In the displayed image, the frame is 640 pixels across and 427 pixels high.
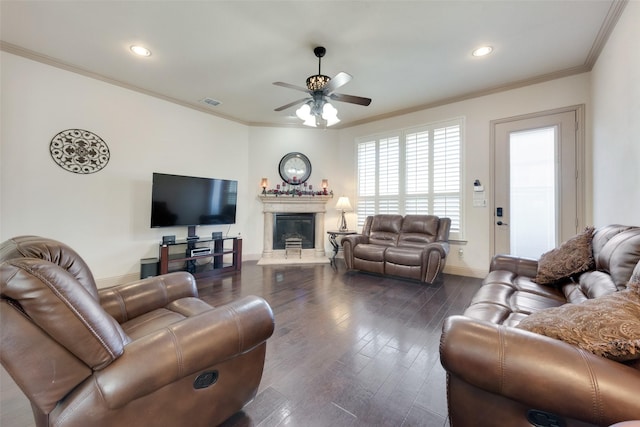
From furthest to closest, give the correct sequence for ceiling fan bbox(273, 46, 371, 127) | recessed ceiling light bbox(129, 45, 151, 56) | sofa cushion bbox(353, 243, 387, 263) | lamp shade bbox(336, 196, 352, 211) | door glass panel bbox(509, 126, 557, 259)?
lamp shade bbox(336, 196, 352, 211) → sofa cushion bbox(353, 243, 387, 263) → door glass panel bbox(509, 126, 557, 259) → recessed ceiling light bbox(129, 45, 151, 56) → ceiling fan bbox(273, 46, 371, 127)

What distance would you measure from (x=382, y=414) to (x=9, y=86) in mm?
4835

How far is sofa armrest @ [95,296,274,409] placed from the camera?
855 millimetres

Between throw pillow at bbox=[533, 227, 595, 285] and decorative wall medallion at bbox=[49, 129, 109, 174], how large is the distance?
17.1 feet

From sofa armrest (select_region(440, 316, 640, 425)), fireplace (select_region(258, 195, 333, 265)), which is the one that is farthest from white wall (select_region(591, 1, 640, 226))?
fireplace (select_region(258, 195, 333, 265))

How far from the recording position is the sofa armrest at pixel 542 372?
730 mm

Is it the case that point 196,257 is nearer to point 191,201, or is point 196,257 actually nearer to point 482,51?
point 191,201

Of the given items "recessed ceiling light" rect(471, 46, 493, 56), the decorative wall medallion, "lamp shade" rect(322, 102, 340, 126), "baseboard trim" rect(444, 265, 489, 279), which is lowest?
"baseboard trim" rect(444, 265, 489, 279)

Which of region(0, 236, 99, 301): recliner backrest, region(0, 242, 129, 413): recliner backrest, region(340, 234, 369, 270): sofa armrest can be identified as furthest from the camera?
region(340, 234, 369, 270): sofa armrest

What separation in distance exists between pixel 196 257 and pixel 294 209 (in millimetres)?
2146

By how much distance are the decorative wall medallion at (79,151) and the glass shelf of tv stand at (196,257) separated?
1.38 m

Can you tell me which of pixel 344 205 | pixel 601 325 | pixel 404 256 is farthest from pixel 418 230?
pixel 601 325

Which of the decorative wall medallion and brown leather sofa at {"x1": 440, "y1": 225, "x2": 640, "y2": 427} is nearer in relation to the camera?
brown leather sofa at {"x1": 440, "y1": 225, "x2": 640, "y2": 427}

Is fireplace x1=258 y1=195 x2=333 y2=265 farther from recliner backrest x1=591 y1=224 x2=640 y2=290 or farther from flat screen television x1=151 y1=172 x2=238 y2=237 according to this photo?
recliner backrest x1=591 y1=224 x2=640 y2=290

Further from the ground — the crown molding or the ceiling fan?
the crown molding
